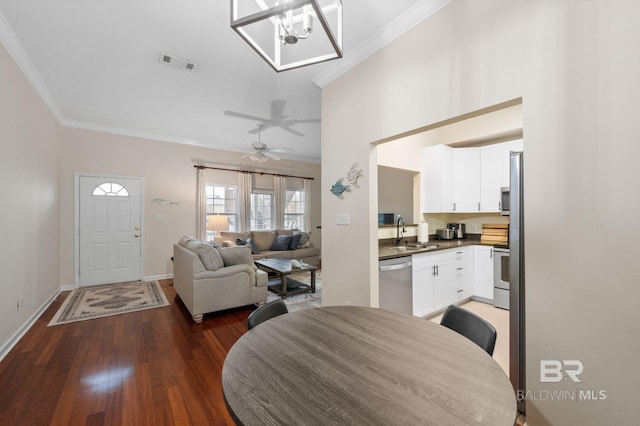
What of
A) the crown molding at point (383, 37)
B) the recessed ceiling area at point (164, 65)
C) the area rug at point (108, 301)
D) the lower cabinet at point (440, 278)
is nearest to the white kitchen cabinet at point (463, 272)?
the lower cabinet at point (440, 278)

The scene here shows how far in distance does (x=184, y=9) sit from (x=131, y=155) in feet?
12.6

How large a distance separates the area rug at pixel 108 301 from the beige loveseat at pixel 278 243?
1.72 m

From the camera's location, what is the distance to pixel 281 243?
6094 millimetres

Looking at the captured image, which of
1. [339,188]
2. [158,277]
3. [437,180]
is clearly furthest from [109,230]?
[437,180]

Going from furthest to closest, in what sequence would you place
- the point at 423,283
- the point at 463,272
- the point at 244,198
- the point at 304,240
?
the point at 304,240
the point at 244,198
the point at 463,272
the point at 423,283

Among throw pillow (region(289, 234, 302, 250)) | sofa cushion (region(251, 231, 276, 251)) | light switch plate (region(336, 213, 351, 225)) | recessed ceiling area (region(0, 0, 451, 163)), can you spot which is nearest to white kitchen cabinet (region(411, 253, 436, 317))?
light switch plate (region(336, 213, 351, 225))

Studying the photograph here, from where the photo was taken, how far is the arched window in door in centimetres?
466

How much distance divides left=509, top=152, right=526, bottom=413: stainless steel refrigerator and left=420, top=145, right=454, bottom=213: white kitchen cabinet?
2292 mm

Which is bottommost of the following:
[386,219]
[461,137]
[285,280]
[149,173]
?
[285,280]

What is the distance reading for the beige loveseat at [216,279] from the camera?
3135 millimetres

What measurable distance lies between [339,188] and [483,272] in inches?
101

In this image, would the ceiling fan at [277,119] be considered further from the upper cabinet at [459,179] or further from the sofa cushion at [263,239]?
the sofa cushion at [263,239]

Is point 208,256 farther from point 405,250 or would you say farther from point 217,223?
point 405,250

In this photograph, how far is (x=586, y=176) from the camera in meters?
1.27
